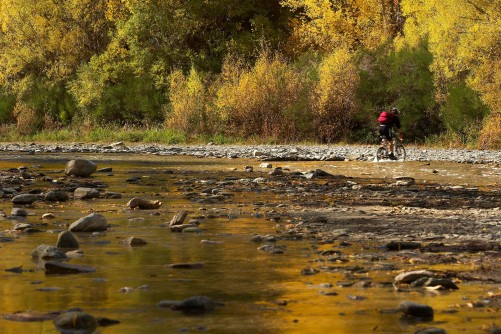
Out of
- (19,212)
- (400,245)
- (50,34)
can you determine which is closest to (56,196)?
(19,212)

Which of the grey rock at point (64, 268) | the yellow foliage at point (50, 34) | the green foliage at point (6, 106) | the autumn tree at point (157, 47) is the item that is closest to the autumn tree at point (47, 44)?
the yellow foliage at point (50, 34)

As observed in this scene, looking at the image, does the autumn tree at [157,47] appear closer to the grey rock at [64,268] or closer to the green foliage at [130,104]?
the green foliage at [130,104]

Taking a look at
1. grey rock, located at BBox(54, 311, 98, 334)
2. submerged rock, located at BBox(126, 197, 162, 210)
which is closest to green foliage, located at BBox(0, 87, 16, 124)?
submerged rock, located at BBox(126, 197, 162, 210)

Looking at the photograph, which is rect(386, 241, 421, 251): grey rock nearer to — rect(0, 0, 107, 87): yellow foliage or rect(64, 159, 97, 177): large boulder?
rect(64, 159, 97, 177): large boulder

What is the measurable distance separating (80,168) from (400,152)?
11347 millimetres

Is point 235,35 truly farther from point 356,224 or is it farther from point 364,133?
point 356,224

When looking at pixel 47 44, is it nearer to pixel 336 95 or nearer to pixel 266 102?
pixel 266 102

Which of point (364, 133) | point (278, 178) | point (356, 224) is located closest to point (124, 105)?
point (364, 133)

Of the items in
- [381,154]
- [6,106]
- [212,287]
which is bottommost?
[6,106]

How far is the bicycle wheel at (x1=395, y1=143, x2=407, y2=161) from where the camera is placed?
105 ft

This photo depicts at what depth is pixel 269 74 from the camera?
1826 inches

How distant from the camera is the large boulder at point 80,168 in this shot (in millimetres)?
24922

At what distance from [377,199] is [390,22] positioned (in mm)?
38082

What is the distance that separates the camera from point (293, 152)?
37.3 metres
